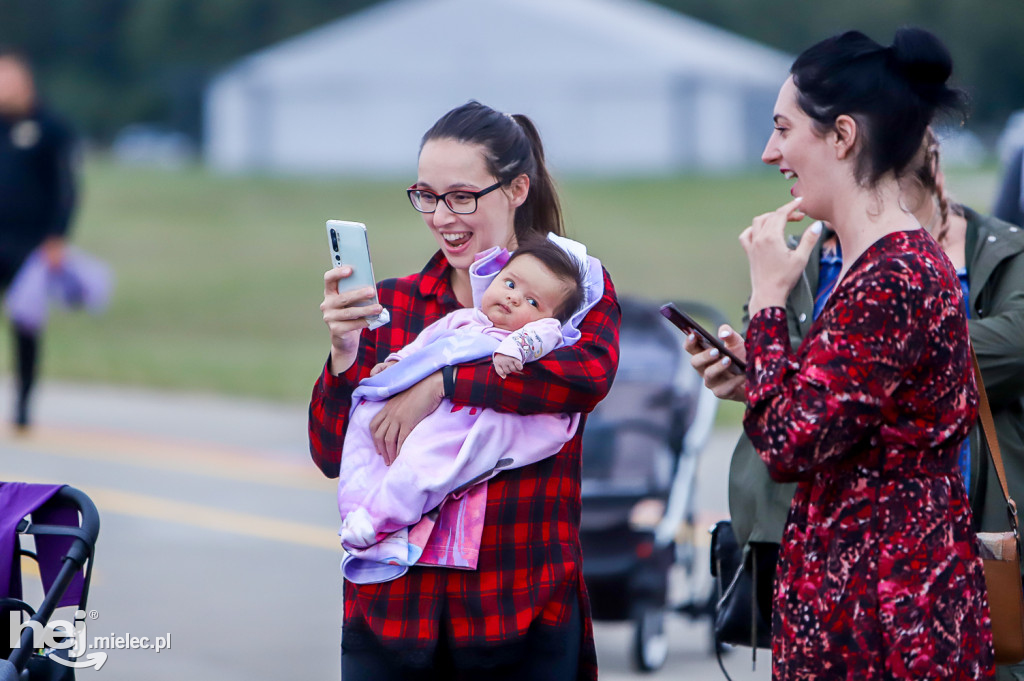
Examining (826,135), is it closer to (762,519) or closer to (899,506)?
(899,506)

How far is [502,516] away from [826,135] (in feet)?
2.97

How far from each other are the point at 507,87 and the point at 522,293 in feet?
105

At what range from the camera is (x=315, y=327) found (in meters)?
15.8

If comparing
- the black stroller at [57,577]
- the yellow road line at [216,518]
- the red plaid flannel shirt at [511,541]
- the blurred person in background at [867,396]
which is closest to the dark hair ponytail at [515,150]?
the red plaid flannel shirt at [511,541]

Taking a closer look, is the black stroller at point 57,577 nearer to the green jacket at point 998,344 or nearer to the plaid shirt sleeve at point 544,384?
the plaid shirt sleeve at point 544,384

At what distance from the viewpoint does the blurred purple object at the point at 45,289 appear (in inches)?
326

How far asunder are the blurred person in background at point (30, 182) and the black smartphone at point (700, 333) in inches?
280

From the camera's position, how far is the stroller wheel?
173 inches

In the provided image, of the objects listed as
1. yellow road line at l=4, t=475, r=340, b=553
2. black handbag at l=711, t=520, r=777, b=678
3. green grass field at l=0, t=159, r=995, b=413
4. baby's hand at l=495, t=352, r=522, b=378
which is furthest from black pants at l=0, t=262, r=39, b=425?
baby's hand at l=495, t=352, r=522, b=378

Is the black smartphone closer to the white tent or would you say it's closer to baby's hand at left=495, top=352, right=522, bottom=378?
baby's hand at left=495, top=352, right=522, bottom=378

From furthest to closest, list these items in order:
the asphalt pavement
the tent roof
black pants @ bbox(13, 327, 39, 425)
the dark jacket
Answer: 1. the tent roof
2. the dark jacket
3. black pants @ bbox(13, 327, 39, 425)
4. the asphalt pavement

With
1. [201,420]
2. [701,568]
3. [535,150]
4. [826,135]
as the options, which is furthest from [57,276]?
[826,135]

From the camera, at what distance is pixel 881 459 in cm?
213

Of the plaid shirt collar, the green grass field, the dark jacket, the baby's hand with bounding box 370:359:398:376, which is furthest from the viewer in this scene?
the green grass field
